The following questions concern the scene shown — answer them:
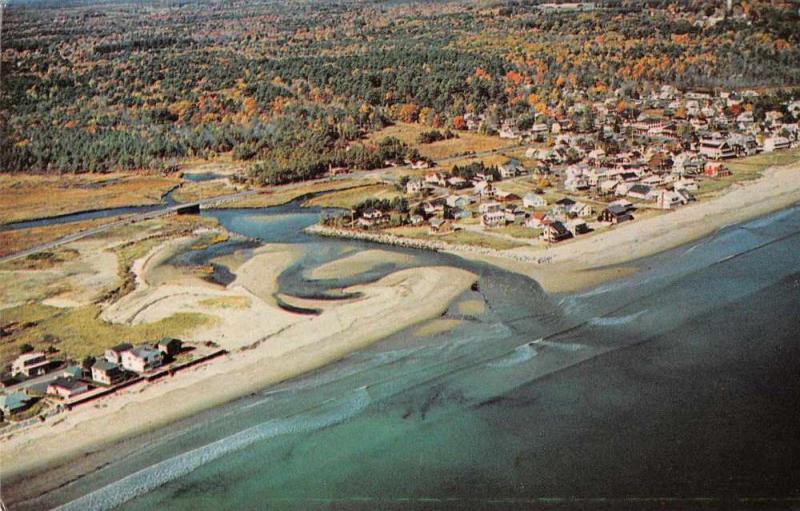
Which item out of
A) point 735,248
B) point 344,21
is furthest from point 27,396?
point 344,21

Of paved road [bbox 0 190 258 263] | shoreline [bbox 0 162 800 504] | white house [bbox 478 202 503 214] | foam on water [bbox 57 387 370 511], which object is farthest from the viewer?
white house [bbox 478 202 503 214]

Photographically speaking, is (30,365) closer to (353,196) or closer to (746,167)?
(353,196)

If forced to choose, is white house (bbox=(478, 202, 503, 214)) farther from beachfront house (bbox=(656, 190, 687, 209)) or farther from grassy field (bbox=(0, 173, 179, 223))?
grassy field (bbox=(0, 173, 179, 223))

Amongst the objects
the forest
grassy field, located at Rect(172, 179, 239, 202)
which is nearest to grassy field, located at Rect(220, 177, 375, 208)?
the forest

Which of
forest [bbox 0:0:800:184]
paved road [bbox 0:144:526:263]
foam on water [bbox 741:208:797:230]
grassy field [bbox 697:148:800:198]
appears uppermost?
forest [bbox 0:0:800:184]

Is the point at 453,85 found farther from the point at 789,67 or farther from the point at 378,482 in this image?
the point at 378,482

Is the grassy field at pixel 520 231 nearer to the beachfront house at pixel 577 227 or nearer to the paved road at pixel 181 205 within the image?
the beachfront house at pixel 577 227

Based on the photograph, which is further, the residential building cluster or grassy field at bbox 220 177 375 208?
grassy field at bbox 220 177 375 208
